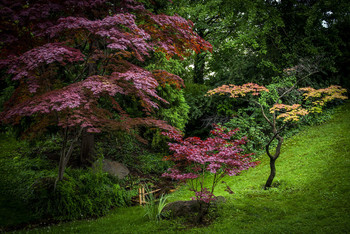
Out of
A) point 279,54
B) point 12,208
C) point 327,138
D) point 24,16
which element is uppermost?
point 279,54

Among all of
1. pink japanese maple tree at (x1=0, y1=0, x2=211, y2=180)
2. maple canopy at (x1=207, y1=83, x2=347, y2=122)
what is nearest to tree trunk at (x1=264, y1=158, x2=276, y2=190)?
maple canopy at (x1=207, y1=83, x2=347, y2=122)

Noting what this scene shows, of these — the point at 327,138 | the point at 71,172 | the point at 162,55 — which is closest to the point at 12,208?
the point at 71,172

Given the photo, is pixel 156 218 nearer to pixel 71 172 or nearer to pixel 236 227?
pixel 236 227

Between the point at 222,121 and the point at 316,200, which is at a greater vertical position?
the point at 222,121

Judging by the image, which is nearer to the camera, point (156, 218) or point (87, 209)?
point (156, 218)

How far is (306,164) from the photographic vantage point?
795 cm

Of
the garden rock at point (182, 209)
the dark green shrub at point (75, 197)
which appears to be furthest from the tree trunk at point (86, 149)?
the garden rock at point (182, 209)

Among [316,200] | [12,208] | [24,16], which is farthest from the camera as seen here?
[12,208]

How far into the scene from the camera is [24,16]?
192 inches

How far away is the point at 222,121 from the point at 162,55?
16.5 feet

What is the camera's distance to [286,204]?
550 cm

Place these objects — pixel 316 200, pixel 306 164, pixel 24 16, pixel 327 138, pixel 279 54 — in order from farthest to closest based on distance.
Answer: pixel 279 54
pixel 327 138
pixel 306 164
pixel 316 200
pixel 24 16

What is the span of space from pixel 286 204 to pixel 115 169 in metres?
5.85

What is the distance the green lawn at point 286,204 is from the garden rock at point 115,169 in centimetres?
201
